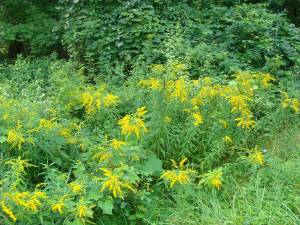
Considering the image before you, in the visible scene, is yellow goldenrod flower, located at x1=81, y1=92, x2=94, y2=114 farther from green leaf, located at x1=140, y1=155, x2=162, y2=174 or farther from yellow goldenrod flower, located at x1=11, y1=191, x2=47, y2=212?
yellow goldenrod flower, located at x1=11, y1=191, x2=47, y2=212

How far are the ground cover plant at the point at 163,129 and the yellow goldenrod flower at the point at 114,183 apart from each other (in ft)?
0.05

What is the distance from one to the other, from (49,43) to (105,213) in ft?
19.7

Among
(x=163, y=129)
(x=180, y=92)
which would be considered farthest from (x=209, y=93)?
(x=163, y=129)

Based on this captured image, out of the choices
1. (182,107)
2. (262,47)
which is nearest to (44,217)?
(182,107)

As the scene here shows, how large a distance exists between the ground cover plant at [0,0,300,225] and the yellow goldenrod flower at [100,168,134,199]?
0.01 meters

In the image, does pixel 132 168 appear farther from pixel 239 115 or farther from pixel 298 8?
pixel 298 8

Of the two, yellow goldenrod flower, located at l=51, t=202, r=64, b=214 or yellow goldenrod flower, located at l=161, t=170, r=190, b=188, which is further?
yellow goldenrod flower, located at l=161, t=170, r=190, b=188

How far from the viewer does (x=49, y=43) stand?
29.1ft

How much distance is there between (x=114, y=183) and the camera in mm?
3406

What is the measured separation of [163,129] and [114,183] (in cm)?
113

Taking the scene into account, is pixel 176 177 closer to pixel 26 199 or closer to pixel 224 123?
pixel 224 123

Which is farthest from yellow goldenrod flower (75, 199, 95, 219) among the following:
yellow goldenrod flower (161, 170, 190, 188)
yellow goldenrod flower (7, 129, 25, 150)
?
yellow goldenrod flower (7, 129, 25, 150)

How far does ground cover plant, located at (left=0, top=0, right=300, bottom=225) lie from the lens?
3.52 metres

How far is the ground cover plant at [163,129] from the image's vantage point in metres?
3.52
